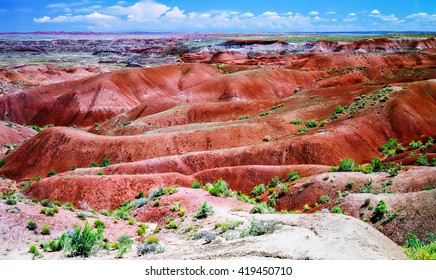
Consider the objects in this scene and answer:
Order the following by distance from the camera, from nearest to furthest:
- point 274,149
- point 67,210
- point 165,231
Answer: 1. point 165,231
2. point 67,210
3. point 274,149

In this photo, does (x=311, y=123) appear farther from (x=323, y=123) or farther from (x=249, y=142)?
(x=249, y=142)

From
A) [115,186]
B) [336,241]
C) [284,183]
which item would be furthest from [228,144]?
[336,241]

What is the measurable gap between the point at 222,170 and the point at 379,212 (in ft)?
48.1

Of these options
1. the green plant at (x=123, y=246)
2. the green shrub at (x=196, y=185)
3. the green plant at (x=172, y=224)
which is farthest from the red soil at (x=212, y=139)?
the green plant at (x=123, y=246)

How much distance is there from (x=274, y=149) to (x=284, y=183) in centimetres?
723

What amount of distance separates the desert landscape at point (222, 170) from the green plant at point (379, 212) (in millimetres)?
73

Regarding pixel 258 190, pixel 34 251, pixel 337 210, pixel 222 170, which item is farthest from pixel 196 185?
pixel 34 251

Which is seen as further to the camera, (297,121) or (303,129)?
(297,121)

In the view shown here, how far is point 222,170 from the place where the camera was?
3038 cm

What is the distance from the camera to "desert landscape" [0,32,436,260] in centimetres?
1210

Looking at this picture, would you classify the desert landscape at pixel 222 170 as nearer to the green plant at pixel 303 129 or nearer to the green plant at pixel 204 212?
the green plant at pixel 204 212
